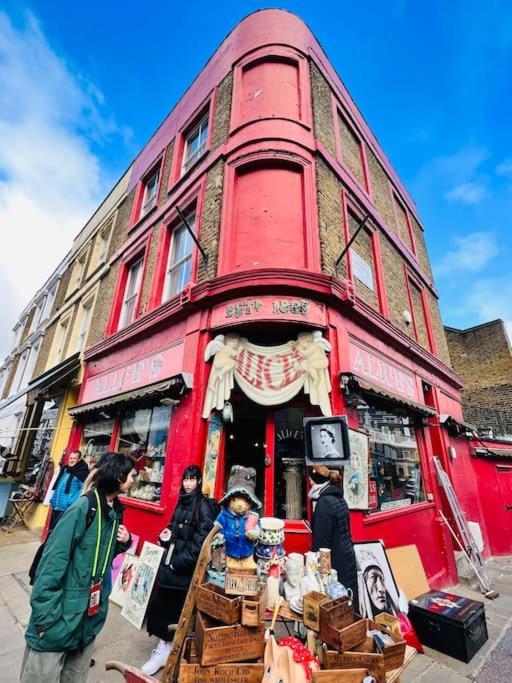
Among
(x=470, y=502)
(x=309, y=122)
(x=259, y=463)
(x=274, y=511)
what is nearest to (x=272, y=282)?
(x=259, y=463)

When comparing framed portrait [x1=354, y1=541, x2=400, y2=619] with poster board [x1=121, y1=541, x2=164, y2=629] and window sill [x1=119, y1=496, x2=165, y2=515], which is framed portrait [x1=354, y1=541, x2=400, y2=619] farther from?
window sill [x1=119, y1=496, x2=165, y2=515]

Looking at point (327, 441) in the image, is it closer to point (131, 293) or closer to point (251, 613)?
point (251, 613)

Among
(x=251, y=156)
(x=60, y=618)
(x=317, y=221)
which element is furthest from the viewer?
(x=251, y=156)

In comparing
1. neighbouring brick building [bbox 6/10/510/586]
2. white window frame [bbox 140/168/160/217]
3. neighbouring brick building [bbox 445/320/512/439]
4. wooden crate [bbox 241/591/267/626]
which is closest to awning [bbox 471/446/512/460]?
neighbouring brick building [bbox 6/10/510/586]

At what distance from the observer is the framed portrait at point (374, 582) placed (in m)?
3.71

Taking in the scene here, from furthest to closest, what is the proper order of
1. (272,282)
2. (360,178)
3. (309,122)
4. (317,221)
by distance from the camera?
1. (360,178)
2. (309,122)
3. (317,221)
4. (272,282)

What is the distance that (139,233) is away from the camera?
9883mm

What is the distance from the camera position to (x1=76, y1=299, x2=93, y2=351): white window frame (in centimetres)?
1138

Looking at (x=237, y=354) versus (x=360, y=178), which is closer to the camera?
(x=237, y=354)

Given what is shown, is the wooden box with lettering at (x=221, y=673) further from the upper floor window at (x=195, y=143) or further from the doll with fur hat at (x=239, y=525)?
the upper floor window at (x=195, y=143)

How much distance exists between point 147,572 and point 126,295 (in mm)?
7780

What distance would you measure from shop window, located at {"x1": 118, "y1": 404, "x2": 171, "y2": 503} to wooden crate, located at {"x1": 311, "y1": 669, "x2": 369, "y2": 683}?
14.4 feet

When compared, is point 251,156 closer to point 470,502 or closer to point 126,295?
point 126,295

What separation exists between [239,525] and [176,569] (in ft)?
2.56
